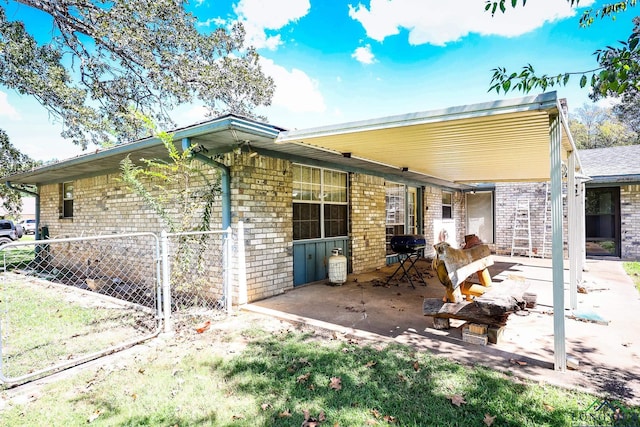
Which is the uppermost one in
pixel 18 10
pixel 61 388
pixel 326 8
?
pixel 326 8

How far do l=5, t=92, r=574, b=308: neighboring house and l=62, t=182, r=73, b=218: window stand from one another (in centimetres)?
3

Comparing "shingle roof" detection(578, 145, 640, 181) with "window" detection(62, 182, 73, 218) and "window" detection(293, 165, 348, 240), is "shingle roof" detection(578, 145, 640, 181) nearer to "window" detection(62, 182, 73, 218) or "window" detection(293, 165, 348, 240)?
"window" detection(293, 165, 348, 240)

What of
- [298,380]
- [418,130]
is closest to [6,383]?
[298,380]

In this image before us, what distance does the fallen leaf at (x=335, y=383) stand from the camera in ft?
9.52

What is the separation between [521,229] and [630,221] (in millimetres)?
3117

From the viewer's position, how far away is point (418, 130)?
4.17 meters

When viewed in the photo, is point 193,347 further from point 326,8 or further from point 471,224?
point 471,224

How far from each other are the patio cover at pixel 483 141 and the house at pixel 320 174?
0.05ft

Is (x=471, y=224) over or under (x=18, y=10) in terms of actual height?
under

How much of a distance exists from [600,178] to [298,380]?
12.1 meters

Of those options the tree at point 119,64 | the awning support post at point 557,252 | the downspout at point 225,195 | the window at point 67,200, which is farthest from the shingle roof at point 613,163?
the window at point 67,200

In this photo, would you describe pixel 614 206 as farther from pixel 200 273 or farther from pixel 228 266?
pixel 200 273

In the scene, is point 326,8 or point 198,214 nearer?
point 198,214

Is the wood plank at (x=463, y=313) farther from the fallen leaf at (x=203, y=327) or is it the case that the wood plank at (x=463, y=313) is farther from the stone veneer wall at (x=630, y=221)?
the stone veneer wall at (x=630, y=221)
